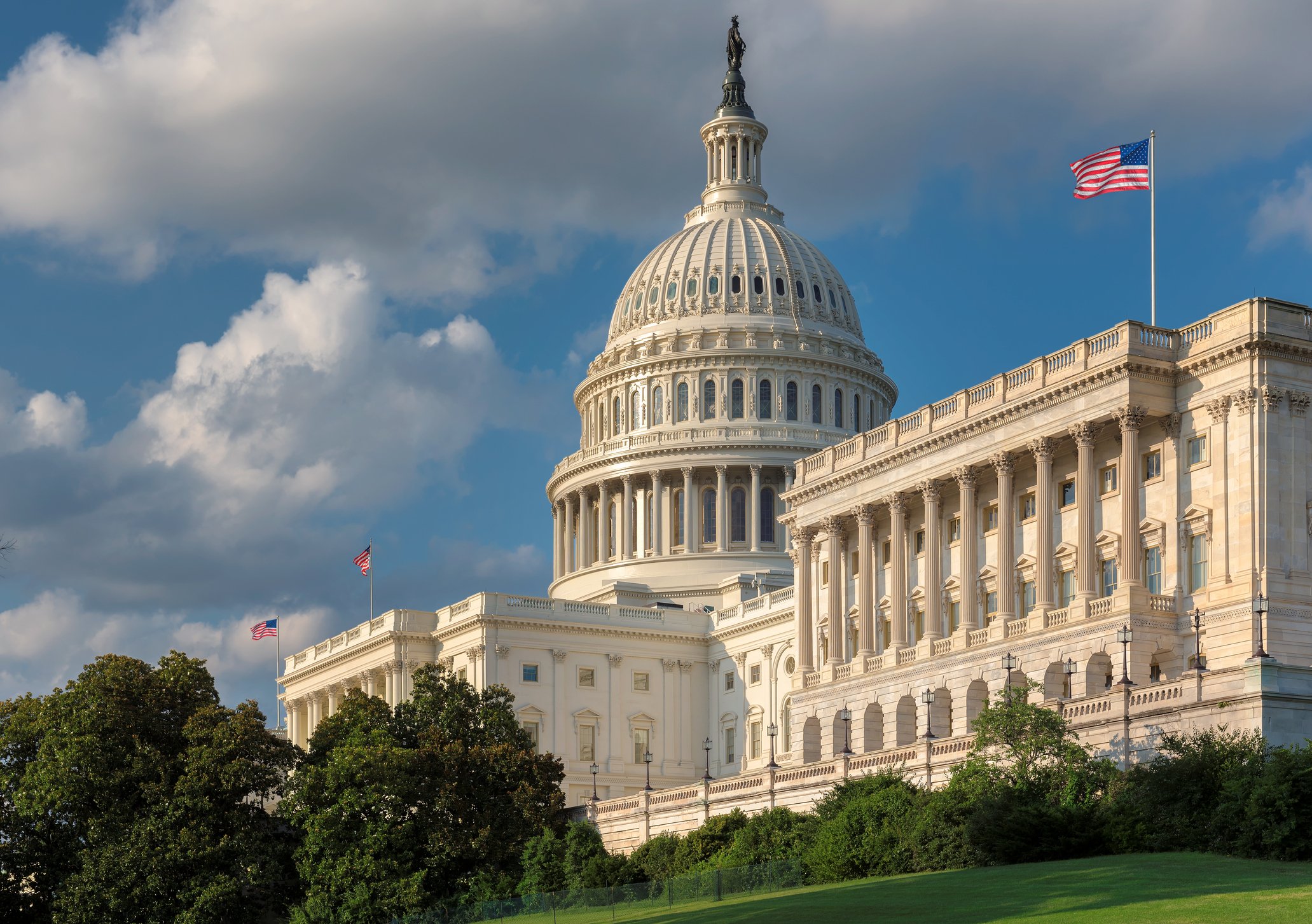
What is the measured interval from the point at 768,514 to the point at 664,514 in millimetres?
7451

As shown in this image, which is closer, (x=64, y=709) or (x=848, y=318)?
(x=64, y=709)

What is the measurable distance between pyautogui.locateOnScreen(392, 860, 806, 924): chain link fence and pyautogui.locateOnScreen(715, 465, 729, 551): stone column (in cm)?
7701

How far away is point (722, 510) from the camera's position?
149 meters

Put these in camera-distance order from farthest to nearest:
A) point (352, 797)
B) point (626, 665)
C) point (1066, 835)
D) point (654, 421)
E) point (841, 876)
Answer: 1. point (654, 421)
2. point (626, 665)
3. point (352, 797)
4. point (841, 876)
5. point (1066, 835)

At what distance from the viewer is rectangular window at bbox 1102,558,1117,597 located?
82.4 metres

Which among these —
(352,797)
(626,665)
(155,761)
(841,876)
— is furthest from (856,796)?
(626,665)

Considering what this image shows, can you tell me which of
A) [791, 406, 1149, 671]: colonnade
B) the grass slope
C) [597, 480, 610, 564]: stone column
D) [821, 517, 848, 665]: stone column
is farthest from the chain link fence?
[597, 480, 610, 564]: stone column

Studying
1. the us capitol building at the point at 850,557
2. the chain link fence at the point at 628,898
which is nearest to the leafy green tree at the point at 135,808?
the chain link fence at the point at 628,898

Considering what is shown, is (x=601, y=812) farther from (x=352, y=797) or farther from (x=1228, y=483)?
(x=1228, y=483)

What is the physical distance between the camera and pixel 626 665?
429ft

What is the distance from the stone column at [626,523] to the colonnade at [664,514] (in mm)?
46

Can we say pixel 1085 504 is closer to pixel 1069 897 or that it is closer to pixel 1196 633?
pixel 1196 633

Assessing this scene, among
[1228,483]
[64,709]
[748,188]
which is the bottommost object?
[64,709]

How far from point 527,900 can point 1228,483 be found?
29.8m
